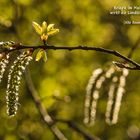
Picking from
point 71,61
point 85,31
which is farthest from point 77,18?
point 71,61

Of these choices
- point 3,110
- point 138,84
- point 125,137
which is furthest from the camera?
point 125,137

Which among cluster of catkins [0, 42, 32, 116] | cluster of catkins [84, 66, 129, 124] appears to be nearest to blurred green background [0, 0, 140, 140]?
cluster of catkins [84, 66, 129, 124]

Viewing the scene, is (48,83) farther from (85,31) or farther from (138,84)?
(138,84)

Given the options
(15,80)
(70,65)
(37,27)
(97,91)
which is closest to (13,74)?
(15,80)

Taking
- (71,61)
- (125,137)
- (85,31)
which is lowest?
(125,137)

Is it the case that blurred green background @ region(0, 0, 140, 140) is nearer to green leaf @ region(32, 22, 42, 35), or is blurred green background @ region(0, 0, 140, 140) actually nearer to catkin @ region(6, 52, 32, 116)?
green leaf @ region(32, 22, 42, 35)

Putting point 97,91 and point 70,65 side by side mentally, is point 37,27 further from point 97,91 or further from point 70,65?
point 70,65

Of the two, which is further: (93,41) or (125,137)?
(125,137)

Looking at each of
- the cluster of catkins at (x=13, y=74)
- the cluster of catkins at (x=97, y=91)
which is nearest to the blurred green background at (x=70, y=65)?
the cluster of catkins at (x=97, y=91)
